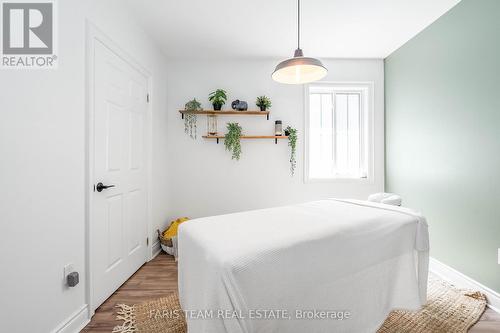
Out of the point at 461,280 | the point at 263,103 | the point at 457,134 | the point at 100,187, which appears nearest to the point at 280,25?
the point at 263,103

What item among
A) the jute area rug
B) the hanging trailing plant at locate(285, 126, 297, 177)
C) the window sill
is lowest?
the jute area rug

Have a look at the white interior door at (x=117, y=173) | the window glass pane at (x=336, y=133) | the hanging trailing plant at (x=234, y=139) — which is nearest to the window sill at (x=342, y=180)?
the window glass pane at (x=336, y=133)

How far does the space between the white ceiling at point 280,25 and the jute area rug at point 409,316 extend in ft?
8.61

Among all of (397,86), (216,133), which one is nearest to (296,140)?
(216,133)

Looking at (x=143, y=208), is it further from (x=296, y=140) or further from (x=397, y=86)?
(x=397, y=86)

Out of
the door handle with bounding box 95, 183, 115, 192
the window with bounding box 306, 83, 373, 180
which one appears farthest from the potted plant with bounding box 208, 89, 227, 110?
the door handle with bounding box 95, 183, 115, 192

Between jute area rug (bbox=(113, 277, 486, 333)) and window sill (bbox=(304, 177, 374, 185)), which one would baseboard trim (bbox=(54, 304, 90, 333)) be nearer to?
jute area rug (bbox=(113, 277, 486, 333))

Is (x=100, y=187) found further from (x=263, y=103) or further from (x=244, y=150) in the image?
(x=263, y=103)

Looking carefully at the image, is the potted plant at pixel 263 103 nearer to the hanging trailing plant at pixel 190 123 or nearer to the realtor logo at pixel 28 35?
the hanging trailing plant at pixel 190 123

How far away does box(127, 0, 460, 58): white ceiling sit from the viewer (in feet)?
7.47

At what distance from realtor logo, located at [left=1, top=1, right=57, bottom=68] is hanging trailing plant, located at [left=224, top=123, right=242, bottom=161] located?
2.02m

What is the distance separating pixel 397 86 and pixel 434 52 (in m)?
A: 0.65

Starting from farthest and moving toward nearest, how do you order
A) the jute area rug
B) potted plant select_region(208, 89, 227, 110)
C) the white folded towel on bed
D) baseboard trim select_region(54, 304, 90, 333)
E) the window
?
the window → potted plant select_region(208, 89, 227, 110) → the white folded towel on bed → the jute area rug → baseboard trim select_region(54, 304, 90, 333)

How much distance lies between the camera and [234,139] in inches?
129
